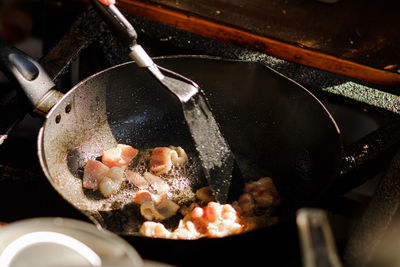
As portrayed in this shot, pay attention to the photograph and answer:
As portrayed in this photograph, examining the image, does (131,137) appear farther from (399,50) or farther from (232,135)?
(399,50)

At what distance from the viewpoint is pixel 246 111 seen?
240cm

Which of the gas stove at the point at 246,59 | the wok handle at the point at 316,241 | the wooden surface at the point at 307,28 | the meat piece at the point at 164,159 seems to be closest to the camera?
the wok handle at the point at 316,241

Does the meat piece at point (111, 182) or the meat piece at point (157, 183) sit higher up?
the meat piece at point (111, 182)

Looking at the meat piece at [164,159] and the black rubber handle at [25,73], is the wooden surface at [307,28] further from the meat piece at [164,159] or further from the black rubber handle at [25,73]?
the black rubber handle at [25,73]

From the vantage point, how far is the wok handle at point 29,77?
1790 millimetres

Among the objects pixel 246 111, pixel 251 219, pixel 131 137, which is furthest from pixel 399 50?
pixel 131 137

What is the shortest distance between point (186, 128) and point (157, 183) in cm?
49

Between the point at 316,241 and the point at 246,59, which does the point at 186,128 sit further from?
the point at 316,241

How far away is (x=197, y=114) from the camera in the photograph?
2.03 metres

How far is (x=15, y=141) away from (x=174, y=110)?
125 cm

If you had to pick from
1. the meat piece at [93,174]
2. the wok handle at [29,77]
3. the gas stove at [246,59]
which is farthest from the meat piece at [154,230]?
the wok handle at [29,77]

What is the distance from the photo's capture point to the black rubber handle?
70.4 inches

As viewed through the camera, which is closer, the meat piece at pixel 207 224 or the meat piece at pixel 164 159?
the meat piece at pixel 207 224

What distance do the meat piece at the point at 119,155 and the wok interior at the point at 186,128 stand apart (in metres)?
0.09
